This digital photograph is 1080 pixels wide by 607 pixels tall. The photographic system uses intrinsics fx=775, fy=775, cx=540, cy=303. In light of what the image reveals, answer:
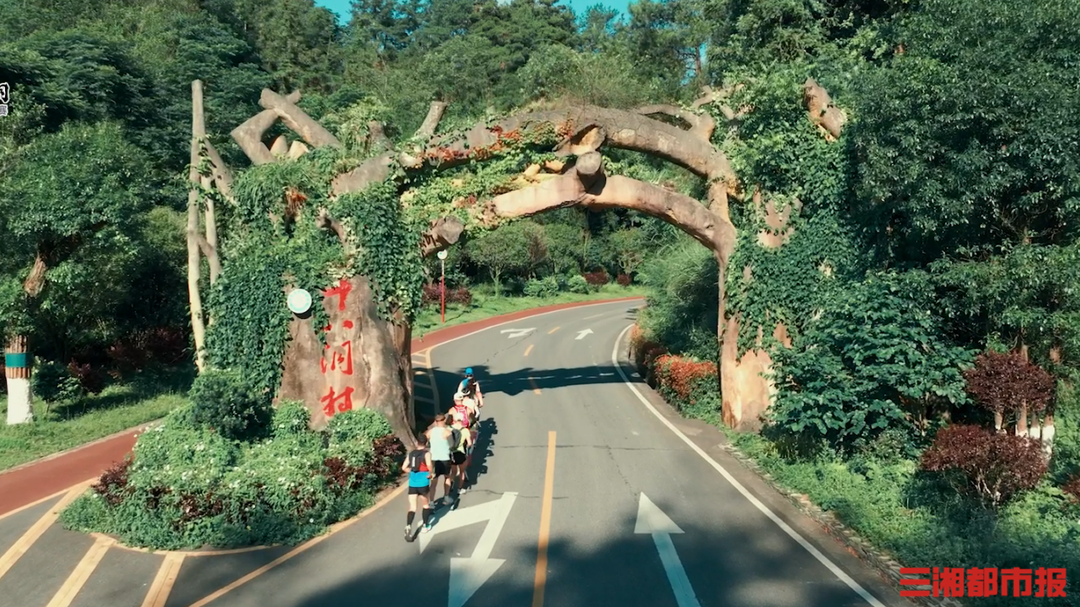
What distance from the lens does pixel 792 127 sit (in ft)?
56.3

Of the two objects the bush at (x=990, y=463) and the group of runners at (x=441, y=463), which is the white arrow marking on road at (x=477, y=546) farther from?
the bush at (x=990, y=463)

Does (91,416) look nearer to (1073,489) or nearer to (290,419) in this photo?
(290,419)

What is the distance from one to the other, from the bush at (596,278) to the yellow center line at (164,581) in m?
46.1

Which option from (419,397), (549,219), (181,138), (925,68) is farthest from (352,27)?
(925,68)

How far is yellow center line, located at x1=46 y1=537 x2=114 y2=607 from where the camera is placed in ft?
28.0

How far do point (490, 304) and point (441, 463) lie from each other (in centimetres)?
3436

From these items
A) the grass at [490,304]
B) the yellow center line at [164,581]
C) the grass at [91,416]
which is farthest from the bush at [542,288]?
the yellow center line at [164,581]

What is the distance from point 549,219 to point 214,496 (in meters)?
49.1

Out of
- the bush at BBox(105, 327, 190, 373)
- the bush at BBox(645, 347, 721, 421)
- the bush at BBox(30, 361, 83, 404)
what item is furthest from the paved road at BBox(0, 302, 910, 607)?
the bush at BBox(105, 327, 190, 373)

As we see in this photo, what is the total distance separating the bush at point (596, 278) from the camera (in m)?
55.5

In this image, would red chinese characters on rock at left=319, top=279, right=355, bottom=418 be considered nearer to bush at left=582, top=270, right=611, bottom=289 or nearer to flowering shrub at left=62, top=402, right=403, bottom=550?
flowering shrub at left=62, top=402, right=403, bottom=550

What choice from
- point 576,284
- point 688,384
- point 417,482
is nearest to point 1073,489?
point 417,482

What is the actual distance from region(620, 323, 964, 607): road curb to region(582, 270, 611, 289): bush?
4036 centimetres

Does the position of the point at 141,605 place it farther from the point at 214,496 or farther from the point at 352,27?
the point at 352,27
